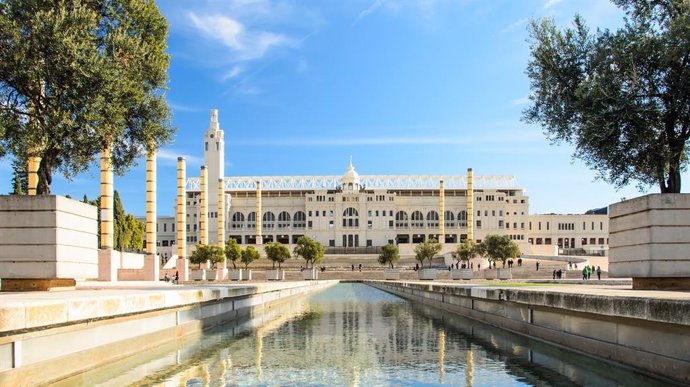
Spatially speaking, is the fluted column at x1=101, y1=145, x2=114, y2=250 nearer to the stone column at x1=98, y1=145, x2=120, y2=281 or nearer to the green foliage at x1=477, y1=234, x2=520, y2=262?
the stone column at x1=98, y1=145, x2=120, y2=281

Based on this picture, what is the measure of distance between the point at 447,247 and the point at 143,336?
122319 millimetres

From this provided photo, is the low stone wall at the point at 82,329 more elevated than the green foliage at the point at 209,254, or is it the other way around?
the low stone wall at the point at 82,329

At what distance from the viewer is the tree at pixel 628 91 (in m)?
16.0

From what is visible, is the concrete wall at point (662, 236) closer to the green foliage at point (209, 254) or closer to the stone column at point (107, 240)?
the stone column at point (107, 240)

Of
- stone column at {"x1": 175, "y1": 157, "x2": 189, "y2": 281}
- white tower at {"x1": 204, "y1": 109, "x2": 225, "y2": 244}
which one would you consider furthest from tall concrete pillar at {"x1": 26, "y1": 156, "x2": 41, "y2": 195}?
white tower at {"x1": 204, "y1": 109, "x2": 225, "y2": 244}

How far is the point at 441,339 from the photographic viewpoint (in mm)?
13281

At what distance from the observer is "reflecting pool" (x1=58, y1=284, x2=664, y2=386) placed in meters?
8.24

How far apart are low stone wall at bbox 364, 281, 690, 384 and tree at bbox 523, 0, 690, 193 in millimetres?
5119

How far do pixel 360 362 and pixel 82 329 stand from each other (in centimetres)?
389

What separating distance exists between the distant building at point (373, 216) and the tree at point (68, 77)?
128 m

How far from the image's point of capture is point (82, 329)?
8.50m

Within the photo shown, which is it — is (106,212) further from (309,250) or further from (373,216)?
(373,216)

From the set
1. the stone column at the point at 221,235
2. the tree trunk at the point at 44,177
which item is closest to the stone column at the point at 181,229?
the stone column at the point at 221,235

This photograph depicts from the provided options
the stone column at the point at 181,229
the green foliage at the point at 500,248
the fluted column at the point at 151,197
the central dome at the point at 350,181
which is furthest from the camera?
the central dome at the point at 350,181
